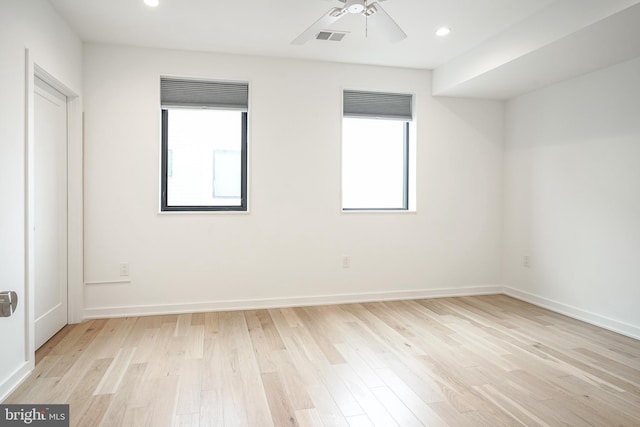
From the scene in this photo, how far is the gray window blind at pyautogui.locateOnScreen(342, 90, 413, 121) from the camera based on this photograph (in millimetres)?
4281

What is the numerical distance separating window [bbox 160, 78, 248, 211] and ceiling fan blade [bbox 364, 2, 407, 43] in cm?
180

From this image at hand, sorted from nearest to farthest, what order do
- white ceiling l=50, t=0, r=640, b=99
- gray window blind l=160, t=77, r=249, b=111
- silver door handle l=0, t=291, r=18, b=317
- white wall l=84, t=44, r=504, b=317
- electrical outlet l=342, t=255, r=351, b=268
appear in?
silver door handle l=0, t=291, r=18, b=317 → white ceiling l=50, t=0, r=640, b=99 → white wall l=84, t=44, r=504, b=317 → gray window blind l=160, t=77, r=249, b=111 → electrical outlet l=342, t=255, r=351, b=268

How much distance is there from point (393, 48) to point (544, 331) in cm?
282

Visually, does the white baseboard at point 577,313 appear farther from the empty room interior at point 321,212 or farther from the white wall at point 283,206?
the white wall at point 283,206

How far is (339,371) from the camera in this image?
2.54 metres

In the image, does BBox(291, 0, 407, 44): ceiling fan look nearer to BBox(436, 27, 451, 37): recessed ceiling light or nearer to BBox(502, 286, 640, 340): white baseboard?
BBox(436, 27, 451, 37): recessed ceiling light

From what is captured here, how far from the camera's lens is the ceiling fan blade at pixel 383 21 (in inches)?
93.2

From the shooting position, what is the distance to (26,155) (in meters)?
2.45

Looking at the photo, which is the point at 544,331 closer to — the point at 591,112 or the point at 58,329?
the point at 591,112

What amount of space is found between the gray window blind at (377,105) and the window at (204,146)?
110cm

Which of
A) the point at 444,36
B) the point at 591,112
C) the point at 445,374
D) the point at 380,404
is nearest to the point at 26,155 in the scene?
the point at 380,404

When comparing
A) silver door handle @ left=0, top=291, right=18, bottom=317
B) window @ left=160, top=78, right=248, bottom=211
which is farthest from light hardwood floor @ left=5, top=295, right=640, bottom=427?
window @ left=160, top=78, right=248, bottom=211

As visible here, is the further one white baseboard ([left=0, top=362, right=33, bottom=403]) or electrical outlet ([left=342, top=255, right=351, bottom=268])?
electrical outlet ([left=342, top=255, right=351, bottom=268])

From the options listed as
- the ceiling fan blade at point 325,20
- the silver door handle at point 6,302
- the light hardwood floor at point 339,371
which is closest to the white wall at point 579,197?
the light hardwood floor at point 339,371
